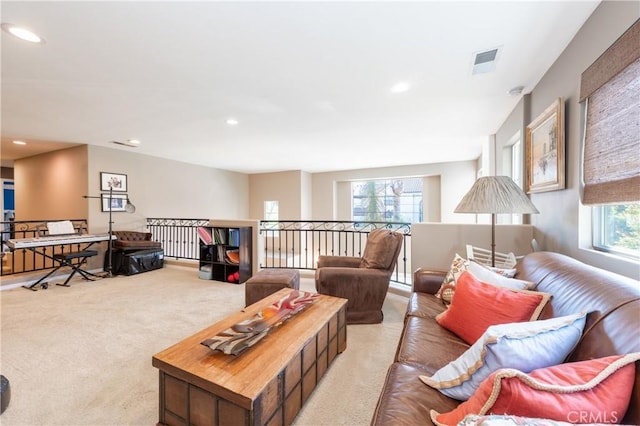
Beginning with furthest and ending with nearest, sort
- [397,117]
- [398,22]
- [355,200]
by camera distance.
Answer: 1. [355,200]
2. [397,117]
3. [398,22]

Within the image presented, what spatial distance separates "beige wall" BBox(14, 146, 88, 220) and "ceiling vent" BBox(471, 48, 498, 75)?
19.6 ft

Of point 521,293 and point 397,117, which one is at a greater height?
point 397,117

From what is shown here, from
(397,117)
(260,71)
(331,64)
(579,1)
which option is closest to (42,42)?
(260,71)

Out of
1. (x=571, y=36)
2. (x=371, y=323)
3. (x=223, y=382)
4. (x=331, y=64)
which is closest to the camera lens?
(x=223, y=382)

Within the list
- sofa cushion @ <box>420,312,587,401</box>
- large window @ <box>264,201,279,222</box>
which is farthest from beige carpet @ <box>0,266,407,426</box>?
large window @ <box>264,201,279,222</box>

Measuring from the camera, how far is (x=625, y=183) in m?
1.25

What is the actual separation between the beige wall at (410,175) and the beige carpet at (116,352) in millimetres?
3889

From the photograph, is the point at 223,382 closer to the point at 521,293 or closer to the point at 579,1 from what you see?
the point at 521,293

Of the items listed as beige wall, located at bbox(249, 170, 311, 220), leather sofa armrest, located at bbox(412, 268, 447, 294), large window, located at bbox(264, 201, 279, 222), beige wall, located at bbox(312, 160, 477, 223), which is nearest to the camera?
leather sofa armrest, located at bbox(412, 268, 447, 294)

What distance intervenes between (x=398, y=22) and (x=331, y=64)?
618 mm

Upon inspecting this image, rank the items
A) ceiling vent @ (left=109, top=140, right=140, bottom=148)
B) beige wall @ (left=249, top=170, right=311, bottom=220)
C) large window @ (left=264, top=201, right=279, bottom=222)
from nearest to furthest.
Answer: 1. ceiling vent @ (left=109, top=140, right=140, bottom=148)
2. beige wall @ (left=249, top=170, right=311, bottom=220)
3. large window @ (left=264, top=201, right=279, bottom=222)

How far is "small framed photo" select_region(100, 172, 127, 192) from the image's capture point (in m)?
4.70

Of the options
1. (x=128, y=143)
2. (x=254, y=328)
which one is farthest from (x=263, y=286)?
(x=128, y=143)

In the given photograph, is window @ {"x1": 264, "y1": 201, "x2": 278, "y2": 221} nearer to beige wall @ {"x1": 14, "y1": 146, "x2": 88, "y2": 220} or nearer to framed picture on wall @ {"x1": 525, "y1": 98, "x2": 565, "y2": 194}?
beige wall @ {"x1": 14, "y1": 146, "x2": 88, "y2": 220}
